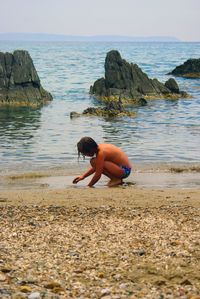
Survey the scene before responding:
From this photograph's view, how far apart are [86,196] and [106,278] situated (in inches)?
191

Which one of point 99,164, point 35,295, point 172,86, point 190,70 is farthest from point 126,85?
point 35,295

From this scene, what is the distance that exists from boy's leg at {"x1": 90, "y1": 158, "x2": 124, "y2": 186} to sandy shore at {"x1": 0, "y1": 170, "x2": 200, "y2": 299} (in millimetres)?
1957

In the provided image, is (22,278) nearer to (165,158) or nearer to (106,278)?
(106,278)

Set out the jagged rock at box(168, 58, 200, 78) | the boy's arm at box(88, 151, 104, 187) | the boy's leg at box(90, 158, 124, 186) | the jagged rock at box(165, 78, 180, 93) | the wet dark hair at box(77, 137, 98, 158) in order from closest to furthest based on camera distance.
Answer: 1. the wet dark hair at box(77, 137, 98, 158)
2. the boy's arm at box(88, 151, 104, 187)
3. the boy's leg at box(90, 158, 124, 186)
4. the jagged rock at box(165, 78, 180, 93)
5. the jagged rock at box(168, 58, 200, 78)

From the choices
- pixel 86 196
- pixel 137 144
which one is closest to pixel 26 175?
pixel 86 196

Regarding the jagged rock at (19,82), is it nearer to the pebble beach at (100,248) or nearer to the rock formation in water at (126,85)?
the rock formation in water at (126,85)

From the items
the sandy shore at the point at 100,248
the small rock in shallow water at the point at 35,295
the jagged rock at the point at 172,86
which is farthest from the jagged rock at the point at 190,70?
the small rock in shallow water at the point at 35,295

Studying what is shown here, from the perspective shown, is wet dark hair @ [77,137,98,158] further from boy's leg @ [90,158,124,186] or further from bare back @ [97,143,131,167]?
boy's leg @ [90,158,124,186]

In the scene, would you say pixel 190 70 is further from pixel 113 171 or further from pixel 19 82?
pixel 113 171

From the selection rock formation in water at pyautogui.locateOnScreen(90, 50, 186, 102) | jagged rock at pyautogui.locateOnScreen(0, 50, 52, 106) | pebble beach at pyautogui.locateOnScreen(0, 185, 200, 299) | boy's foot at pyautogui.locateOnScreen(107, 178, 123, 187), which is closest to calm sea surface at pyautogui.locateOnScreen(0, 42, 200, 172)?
jagged rock at pyautogui.locateOnScreen(0, 50, 52, 106)

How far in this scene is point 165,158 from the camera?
60.8 ft

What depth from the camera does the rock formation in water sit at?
4284 centimetres

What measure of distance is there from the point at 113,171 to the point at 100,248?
5.61 m

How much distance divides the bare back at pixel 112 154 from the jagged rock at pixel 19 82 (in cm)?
2665
